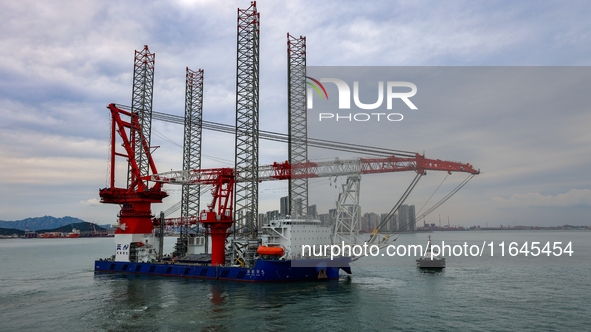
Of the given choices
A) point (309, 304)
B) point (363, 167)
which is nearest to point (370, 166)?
point (363, 167)

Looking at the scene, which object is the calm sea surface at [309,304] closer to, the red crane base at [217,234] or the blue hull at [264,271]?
the blue hull at [264,271]

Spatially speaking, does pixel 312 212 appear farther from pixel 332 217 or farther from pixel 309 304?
pixel 309 304

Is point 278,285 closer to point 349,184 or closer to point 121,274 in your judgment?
point 349,184

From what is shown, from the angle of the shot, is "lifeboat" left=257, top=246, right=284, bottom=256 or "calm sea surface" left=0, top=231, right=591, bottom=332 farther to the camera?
"lifeboat" left=257, top=246, right=284, bottom=256

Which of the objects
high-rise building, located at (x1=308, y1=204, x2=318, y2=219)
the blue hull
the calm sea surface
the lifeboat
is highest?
high-rise building, located at (x1=308, y1=204, x2=318, y2=219)

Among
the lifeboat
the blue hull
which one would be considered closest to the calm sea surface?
the blue hull

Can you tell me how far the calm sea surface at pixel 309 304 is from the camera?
873 inches

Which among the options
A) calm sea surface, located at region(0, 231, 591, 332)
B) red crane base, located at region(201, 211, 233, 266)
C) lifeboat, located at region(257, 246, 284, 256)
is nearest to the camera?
calm sea surface, located at region(0, 231, 591, 332)

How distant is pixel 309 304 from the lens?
1051 inches

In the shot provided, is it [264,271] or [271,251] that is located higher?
[271,251]

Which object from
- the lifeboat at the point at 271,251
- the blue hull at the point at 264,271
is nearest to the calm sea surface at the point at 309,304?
the blue hull at the point at 264,271

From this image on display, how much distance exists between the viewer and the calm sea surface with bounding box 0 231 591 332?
72.7ft

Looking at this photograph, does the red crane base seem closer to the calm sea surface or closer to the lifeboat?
the calm sea surface

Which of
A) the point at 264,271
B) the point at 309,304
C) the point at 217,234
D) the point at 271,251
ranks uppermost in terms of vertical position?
the point at 217,234
